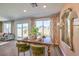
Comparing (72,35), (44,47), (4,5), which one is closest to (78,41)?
(72,35)

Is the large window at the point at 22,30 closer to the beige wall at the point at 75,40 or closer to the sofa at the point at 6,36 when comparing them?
the sofa at the point at 6,36

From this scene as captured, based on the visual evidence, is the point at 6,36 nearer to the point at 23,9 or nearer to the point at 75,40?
the point at 23,9

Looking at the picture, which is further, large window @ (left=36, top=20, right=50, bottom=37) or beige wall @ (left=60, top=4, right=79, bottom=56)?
large window @ (left=36, top=20, right=50, bottom=37)

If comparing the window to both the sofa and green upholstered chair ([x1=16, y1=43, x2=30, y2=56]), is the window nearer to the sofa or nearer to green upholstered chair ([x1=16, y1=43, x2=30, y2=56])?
the sofa

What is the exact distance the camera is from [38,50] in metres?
2.24

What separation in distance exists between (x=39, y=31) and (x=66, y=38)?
0.55 meters

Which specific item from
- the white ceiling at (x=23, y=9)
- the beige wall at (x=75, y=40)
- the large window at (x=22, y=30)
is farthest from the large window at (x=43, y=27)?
the beige wall at (x=75, y=40)

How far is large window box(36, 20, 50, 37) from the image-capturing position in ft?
7.11

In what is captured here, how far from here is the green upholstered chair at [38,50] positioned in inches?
86.4

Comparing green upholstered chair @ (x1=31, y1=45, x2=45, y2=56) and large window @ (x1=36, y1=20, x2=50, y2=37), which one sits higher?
large window @ (x1=36, y1=20, x2=50, y2=37)

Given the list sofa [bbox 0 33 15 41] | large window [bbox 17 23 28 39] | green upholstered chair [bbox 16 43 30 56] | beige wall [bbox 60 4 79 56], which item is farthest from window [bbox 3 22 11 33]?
beige wall [bbox 60 4 79 56]

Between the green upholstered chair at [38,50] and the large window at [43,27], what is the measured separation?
0.28 m

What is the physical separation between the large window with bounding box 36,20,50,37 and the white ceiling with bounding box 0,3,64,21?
14 centimetres

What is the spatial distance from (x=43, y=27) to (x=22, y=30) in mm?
439
